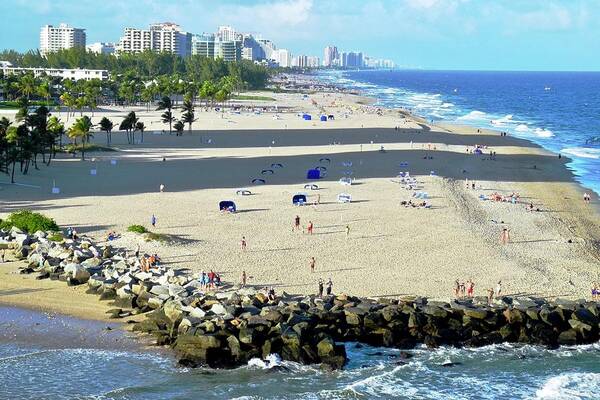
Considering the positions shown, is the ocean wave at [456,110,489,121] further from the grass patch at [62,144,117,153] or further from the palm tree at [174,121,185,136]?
the grass patch at [62,144,117,153]

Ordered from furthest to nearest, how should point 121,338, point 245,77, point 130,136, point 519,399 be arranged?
point 245,77 < point 130,136 < point 121,338 < point 519,399

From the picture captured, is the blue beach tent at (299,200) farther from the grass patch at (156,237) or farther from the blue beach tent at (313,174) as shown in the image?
the grass patch at (156,237)

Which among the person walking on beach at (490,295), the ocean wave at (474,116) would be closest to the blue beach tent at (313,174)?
the person walking on beach at (490,295)

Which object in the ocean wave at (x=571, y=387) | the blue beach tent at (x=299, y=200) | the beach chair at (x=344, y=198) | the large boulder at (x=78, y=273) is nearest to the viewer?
the ocean wave at (x=571, y=387)

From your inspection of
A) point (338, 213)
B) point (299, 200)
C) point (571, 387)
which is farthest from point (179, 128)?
point (571, 387)

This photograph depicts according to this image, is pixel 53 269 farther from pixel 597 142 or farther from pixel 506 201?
pixel 597 142

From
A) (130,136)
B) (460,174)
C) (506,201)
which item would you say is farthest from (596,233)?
(130,136)
